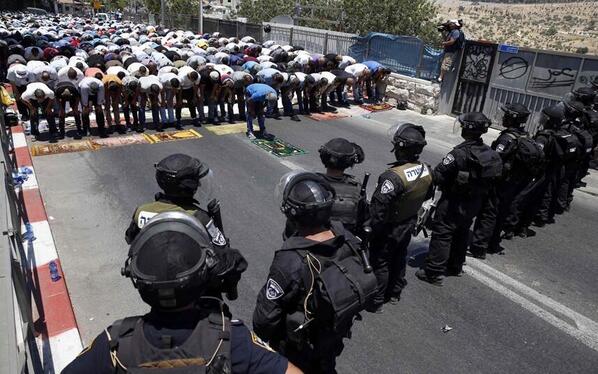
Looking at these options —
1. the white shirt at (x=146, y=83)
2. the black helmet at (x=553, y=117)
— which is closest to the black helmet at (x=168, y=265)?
the black helmet at (x=553, y=117)

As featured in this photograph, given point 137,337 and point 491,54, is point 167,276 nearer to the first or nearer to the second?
point 137,337

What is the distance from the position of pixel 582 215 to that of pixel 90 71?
10977 mm

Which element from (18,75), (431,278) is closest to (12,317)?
(431,278)

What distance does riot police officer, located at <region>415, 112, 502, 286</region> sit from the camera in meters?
4.74

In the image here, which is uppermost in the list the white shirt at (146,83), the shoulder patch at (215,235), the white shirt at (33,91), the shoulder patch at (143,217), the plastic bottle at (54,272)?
the shoulder patch at (143,217)

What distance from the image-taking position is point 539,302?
5043 millimetres

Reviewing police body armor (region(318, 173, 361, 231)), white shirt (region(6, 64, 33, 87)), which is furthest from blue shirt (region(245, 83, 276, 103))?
police body armor (region(318, 173, 361, 231))

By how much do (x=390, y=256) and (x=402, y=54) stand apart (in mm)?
12058

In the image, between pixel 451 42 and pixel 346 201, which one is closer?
pixel 346 201

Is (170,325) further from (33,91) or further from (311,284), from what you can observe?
(33,91)

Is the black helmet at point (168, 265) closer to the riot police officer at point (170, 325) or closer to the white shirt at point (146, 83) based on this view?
the riot police officer at point (170, 325)

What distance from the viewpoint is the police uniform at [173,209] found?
9.77ft

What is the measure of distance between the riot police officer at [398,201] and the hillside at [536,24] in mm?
44648

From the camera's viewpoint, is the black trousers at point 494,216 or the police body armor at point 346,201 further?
the black trousers at point 494,216
